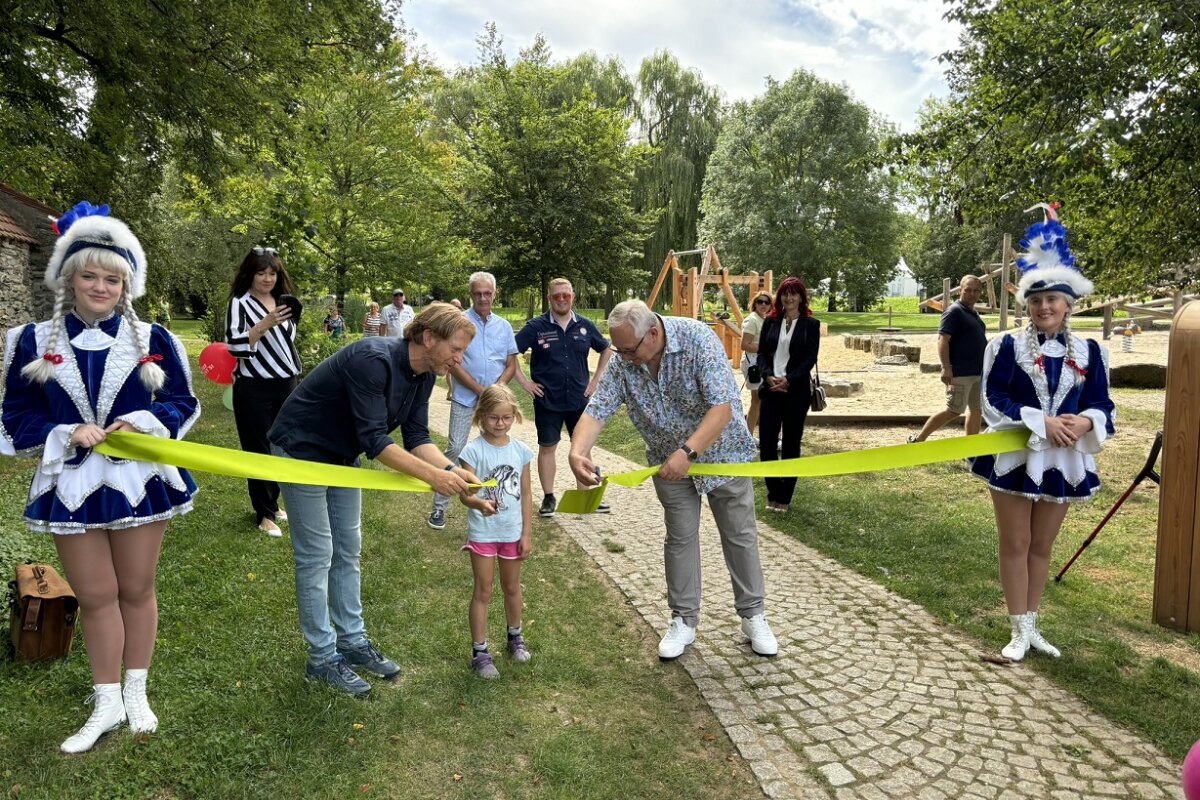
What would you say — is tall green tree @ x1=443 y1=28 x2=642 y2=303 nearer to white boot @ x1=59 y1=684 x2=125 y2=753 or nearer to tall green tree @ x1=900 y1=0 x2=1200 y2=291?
tall green tree @ x1=900 y1=0 x2=1200 y2=291

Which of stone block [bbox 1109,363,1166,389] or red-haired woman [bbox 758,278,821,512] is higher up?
red-haired woman [bbox 758,278,821,512]

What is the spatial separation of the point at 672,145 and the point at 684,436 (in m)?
33.0

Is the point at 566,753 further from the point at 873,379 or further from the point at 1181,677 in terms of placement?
the point at 873,379

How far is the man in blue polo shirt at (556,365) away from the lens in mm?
6992

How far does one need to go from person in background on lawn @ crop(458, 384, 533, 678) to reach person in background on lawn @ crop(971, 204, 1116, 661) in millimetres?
2552

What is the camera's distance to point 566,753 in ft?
11.0

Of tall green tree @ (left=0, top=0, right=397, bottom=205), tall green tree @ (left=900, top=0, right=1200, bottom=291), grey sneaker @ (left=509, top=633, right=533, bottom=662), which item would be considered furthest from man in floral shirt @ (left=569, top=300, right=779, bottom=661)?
tall green tree @ (left=0, top=0, right=397, bottom=205)

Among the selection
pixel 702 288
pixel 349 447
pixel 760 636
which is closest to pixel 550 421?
pixel 760 636

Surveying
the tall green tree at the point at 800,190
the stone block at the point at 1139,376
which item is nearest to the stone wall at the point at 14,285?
the stone block at the point at 1139,376

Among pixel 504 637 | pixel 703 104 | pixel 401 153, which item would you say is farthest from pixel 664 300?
pixel 504 637

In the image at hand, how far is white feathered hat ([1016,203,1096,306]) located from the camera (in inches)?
156

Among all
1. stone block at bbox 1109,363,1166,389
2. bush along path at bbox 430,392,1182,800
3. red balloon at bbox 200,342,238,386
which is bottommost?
bush along path at bbox 430,392,1182,800

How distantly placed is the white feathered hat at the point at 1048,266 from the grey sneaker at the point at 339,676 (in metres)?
3.93

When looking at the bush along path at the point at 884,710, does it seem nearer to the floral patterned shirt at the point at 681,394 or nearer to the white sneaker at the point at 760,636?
the white sneaker at the point at 760,636
